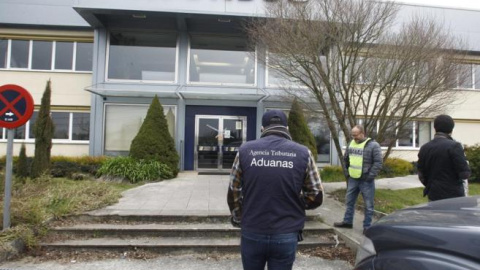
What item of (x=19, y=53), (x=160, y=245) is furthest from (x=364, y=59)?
(x=19, y=53)

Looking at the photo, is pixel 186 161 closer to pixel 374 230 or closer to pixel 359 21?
pixel 359 21

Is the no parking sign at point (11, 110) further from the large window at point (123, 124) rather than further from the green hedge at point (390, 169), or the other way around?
the green hedge at point (390, 169)

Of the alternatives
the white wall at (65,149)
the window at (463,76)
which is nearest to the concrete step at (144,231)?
the window at (463,76)

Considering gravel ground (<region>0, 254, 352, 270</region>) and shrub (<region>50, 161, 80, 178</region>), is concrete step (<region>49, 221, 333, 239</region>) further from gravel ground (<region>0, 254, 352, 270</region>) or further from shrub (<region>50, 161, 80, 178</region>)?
shrub (<region>50, 161, 80, 178</region>)

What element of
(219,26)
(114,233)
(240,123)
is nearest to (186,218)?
(114,233)

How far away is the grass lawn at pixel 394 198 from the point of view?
763 cm

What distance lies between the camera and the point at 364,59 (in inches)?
312

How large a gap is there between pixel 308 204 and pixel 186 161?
11616mm

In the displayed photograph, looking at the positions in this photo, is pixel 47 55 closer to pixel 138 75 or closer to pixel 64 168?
pixel 138 75

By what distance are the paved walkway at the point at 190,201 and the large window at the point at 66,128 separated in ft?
18.8

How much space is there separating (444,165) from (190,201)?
17.5ft

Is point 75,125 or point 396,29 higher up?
point 396,29

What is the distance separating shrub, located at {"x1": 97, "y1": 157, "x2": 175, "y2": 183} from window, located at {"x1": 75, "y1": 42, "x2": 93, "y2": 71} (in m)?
5.48

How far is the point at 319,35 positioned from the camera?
7.59 metres
